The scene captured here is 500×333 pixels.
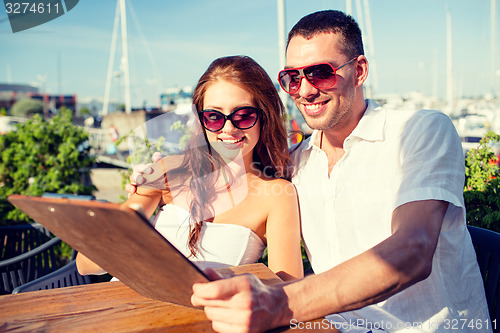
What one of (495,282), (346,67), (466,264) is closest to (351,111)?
(346,67)

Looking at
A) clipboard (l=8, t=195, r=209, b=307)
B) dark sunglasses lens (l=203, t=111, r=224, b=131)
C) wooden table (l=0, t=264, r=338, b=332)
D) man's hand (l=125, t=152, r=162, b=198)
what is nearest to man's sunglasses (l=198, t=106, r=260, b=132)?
dark sunglasses lens (l=203, t=111, r=224, b=131)

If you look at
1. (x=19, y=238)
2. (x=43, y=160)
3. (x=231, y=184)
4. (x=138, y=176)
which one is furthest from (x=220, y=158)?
(x=43, y=160)

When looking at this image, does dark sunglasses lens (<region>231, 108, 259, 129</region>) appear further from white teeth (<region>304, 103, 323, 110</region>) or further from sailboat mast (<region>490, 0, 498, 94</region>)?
sailboat mast (<region>490, 0, 498, 94</region>)

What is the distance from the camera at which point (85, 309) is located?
1298 millimetres

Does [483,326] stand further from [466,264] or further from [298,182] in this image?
[298,182]

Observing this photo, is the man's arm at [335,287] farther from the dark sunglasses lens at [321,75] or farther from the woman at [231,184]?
the dark sunglasses lens at [321,75]

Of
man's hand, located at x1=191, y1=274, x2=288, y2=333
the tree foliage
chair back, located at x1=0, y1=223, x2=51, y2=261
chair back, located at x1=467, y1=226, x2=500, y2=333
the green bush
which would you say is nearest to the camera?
man's hand, located at x1=191, y1=274, x2=288, y2=333

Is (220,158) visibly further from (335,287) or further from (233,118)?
(335,287)

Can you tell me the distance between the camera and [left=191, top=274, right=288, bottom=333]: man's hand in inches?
41.7

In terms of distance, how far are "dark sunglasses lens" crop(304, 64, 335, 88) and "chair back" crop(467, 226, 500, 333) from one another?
108cm

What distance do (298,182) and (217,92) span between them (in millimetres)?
698

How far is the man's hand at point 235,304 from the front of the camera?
1.06m

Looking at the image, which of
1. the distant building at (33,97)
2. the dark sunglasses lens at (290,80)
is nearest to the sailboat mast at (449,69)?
the dark sunglasses lens at (290,80)

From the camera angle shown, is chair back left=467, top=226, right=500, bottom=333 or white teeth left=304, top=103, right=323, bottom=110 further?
white teeth left=304, top=103, right=323, bottom=110
